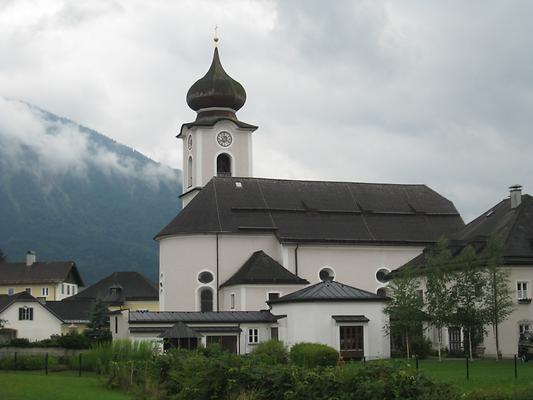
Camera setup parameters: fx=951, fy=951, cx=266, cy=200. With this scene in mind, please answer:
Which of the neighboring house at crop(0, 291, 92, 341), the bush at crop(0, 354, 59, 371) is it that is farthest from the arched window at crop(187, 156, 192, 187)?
the bush at crop(0, 354, 59, 371)

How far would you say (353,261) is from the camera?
6850 centimetres

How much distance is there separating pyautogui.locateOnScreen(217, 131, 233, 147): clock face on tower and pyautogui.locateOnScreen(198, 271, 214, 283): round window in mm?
15831

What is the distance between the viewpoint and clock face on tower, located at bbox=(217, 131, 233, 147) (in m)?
77.9

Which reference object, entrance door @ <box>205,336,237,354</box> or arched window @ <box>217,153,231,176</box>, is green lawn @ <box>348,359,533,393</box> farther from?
arched window @ <box>217,153,231,176</box>

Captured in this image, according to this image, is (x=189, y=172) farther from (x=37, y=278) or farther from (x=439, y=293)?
(x=37, y=278)

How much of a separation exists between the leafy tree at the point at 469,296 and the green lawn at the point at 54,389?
22230mm

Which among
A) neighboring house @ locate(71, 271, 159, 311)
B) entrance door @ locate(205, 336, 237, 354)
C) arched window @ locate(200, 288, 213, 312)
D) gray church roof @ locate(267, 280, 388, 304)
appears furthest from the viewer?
neighboring house @ locate(71, 271, 159, 311)

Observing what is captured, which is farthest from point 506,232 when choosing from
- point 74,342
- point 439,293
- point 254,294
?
point 74,342

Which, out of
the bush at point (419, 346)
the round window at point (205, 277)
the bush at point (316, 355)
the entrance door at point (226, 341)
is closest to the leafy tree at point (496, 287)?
the bush at point (419, 346)

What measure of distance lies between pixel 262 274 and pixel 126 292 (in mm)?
47664

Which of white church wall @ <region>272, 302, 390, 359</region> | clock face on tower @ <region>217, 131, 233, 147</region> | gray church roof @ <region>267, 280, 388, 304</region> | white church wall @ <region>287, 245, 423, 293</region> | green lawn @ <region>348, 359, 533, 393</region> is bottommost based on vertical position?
green lawn @ <region>348, 359, 533, 393</region>

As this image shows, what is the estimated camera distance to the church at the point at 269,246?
5419 centimetres

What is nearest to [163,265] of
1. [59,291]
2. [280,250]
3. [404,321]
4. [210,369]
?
[280,250]

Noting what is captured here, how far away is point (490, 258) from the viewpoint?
51.4m
